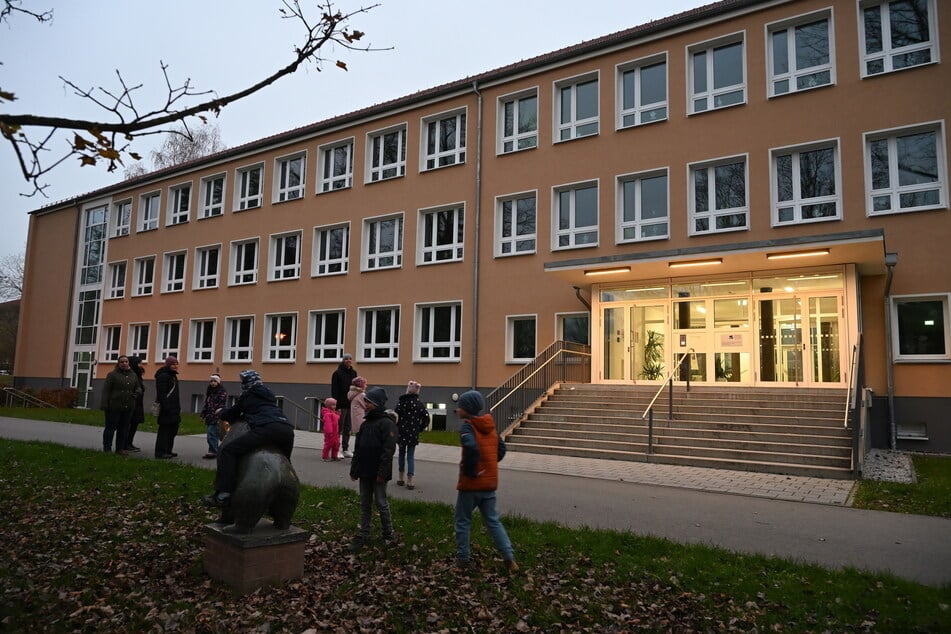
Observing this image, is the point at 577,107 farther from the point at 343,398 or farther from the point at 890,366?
the point at 343,398

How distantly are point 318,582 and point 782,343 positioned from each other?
519 inches

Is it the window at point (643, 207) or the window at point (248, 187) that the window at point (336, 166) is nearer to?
the window at point (248, 187)

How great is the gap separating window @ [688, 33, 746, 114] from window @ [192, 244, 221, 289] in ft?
64.8

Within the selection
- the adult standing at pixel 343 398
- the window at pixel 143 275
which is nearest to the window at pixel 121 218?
the window at pixel 143 275

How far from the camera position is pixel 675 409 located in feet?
48.3

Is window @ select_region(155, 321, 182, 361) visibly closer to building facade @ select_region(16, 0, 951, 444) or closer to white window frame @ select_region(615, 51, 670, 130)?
building facade @ select_region(16, 0, 951, 444)

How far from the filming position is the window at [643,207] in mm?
18344

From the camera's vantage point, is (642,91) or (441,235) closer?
(642,91)

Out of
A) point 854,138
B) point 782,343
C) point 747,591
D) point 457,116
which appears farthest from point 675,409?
point 457,116

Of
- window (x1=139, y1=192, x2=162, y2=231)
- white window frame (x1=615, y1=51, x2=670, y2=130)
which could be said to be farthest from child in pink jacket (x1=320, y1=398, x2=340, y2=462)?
window (x1=139, y1=192, x2=162, y2=231)

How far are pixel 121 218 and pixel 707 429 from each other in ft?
101

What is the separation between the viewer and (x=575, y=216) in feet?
65.1

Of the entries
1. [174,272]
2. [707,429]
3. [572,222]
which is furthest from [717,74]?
[174,272]

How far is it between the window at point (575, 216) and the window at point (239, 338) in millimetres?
13213
